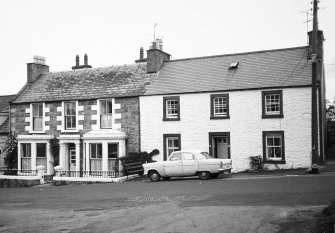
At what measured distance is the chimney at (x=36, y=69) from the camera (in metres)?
33.8

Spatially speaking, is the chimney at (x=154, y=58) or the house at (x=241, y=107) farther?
the chimney at (x=154, y=58)

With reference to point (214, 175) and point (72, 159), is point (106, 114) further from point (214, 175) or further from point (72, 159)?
point (214, 175)

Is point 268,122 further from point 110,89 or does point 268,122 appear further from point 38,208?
point 38,208

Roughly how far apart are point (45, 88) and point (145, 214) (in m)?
22.8

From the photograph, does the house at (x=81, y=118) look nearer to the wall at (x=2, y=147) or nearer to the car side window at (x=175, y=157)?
the wall at (x=2, y=147)

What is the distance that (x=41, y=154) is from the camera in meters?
30.6

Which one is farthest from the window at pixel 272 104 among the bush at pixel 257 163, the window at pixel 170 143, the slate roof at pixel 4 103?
the slate roof at pixel 4 103

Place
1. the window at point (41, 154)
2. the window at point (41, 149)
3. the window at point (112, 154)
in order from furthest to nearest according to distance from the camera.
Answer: the window at point (41, 149)
the window at point (41, 154)
the window at point (112, 154)

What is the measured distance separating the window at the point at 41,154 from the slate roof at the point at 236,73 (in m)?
9.37

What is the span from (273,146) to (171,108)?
7.24 metres

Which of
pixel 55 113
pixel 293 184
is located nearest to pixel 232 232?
pixel 293 184

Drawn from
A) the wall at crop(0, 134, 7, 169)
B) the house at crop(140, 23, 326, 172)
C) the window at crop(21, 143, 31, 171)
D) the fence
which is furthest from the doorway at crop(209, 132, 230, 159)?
the wall at crop(0, 134, 7, 169)

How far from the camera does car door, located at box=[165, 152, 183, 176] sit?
21516 millimetres

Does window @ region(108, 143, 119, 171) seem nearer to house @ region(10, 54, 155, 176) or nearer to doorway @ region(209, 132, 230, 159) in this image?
house @ region(10, 54, 155, 176)
